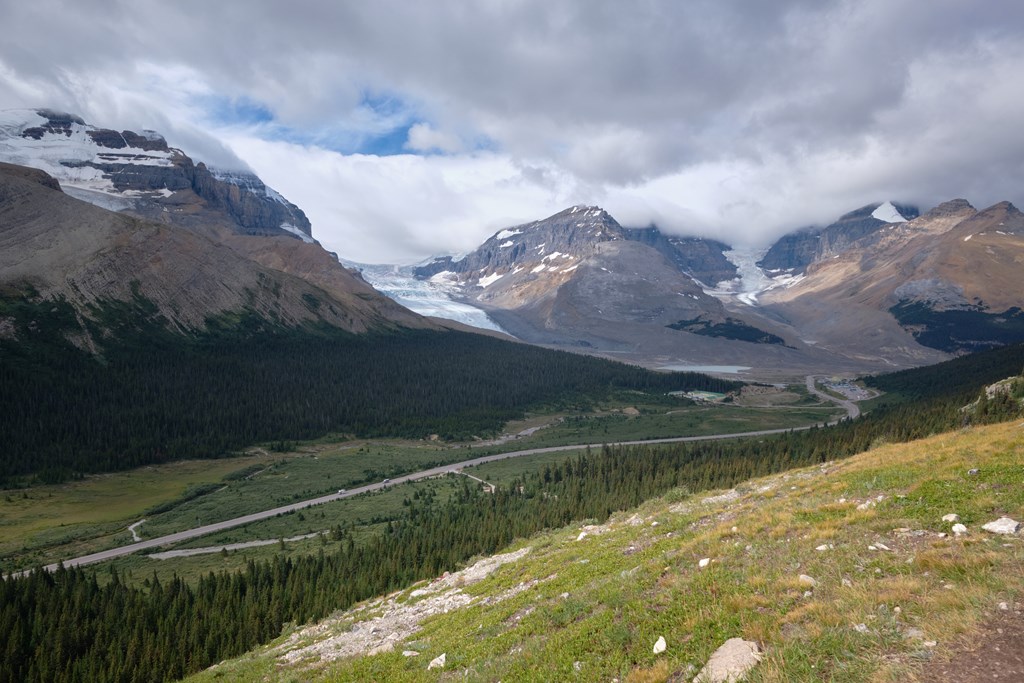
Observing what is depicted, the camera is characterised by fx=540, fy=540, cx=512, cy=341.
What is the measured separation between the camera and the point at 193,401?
137 m

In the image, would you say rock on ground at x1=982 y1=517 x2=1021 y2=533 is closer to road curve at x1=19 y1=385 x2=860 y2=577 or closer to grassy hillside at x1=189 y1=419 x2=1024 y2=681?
grassy hillside at x1=189 y1=419 x2=1024 y2=681

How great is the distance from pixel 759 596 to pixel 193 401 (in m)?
151

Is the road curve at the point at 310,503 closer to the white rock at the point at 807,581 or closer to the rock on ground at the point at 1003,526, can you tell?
the white rock at the point at 807,581

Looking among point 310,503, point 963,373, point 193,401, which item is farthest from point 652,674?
point 963,373

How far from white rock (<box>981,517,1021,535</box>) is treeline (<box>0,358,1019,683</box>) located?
123 feet

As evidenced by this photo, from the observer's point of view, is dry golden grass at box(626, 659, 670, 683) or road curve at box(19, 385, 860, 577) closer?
dry golden grass at box(626, 659, 670, 683)

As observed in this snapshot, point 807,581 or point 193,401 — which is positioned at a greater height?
point 807,581

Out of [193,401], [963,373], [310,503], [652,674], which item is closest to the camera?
[652,674]

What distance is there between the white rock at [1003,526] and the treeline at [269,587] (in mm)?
37511

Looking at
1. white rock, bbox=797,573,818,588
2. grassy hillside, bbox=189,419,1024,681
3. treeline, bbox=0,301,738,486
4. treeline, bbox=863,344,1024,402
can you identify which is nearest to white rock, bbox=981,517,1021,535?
grassy hillside, bbox=189,419,1024,681

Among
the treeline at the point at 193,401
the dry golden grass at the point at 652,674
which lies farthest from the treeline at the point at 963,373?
the dry golden grass at the point at 652,674

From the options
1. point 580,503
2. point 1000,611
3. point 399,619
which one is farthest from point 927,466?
point 580,503

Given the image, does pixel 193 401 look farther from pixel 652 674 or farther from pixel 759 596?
pixel 759 596

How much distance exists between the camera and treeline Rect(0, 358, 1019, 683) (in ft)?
117
